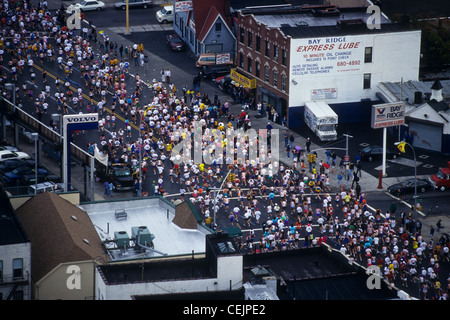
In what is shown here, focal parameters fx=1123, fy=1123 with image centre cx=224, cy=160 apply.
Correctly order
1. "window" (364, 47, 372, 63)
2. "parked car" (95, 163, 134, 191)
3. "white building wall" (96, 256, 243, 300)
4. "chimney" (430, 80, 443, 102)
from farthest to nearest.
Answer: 1. "window" (364, 47, 372, 63)
2. "chimney" (430, 80, 443, 102)
3. "parked car" (95, 163, 134, 191)
4. "white building wall" (96, 256, 243, 300)

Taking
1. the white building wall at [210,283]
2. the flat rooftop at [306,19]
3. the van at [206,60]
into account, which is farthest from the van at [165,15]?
the white building wall at [210,283]

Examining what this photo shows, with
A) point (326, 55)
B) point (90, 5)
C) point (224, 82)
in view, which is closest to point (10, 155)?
point (224, 82)

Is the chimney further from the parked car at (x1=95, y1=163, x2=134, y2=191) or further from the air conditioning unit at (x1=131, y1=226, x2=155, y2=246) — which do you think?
the air conditioning unit at (x1=131, y1=226, x2=155, y2=246)

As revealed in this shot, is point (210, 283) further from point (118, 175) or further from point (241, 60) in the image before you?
point (241, 60)

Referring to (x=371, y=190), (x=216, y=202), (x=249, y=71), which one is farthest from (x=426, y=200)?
(x=249, y=71)

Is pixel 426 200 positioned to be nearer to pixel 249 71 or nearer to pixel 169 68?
pixel 249 71

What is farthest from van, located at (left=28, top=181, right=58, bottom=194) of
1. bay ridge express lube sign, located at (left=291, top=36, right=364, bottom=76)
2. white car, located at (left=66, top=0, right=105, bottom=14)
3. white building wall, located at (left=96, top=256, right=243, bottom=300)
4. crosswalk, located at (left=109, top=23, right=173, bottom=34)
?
white car, located at (left=66, top=0, right=105, bottom=14)

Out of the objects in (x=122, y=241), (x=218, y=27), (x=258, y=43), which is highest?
(x=218, y=27)
